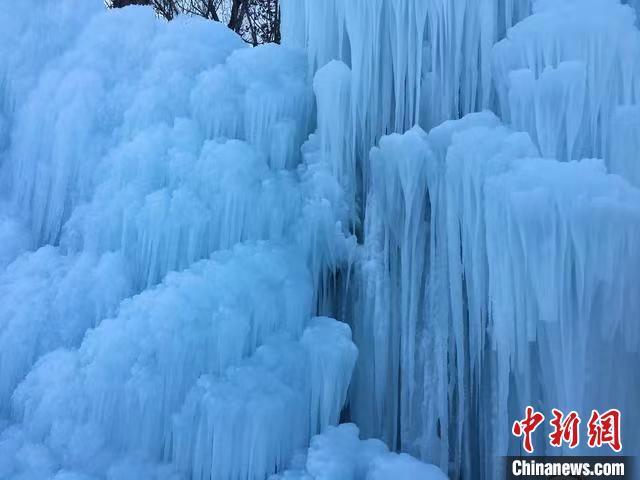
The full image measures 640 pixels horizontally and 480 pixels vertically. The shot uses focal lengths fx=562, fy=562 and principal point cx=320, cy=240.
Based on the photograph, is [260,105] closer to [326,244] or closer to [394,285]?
[326,244]

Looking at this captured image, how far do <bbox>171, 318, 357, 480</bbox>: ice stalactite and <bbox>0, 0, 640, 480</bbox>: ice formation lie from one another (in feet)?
0.04

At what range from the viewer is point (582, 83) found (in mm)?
3492

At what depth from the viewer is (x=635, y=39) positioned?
11.7 feet

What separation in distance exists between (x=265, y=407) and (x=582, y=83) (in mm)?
2819

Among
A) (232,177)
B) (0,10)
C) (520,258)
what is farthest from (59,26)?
(520,258)

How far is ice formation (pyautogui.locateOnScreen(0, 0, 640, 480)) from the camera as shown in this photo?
3355mm

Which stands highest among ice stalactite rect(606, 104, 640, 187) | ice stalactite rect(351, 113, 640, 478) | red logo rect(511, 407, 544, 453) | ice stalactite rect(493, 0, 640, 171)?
ice stalactite rect(493, 0, 640, 171)

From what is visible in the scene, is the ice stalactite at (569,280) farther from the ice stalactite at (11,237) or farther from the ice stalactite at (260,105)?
the ice stalactite at (11,237)

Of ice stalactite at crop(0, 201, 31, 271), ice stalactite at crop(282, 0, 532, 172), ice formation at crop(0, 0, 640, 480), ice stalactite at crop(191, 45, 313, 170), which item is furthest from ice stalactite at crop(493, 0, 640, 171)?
ice stalactite at crop(0, 201, 31, 271)

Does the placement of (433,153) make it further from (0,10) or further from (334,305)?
(0,10)

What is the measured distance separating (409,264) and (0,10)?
175 inches

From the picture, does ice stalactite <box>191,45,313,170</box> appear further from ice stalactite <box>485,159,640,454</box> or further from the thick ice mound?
the thick ice mound

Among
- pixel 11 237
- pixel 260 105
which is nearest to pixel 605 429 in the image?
pixel 260 105

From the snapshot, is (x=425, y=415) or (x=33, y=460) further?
(x=425, y=415)
